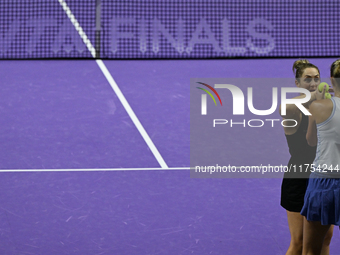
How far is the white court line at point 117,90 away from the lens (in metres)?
6.30

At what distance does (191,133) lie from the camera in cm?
674

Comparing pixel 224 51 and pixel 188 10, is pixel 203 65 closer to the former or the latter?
pixel 224 51

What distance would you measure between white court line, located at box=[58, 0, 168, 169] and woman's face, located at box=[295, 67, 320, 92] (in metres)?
2.60

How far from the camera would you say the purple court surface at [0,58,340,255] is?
459 cm

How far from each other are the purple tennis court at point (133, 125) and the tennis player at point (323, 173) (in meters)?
1.34

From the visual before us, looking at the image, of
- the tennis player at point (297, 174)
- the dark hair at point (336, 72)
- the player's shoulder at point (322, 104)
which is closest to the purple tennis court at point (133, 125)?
the tennis player at point (297, 174)

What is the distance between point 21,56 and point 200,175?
4.79 metres

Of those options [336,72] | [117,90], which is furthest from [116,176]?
[336,72]

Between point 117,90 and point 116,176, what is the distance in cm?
232

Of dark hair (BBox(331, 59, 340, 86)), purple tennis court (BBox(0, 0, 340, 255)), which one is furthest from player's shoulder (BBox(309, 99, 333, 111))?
purple tennis court (BBox(0, 0, 340, 255))

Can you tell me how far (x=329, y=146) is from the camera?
3.00 m

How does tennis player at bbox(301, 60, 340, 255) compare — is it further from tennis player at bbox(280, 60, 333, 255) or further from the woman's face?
the woman's face

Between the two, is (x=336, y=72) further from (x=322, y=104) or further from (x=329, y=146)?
(x=329, y=146)

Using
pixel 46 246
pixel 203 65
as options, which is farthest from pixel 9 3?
pixel 46 246
